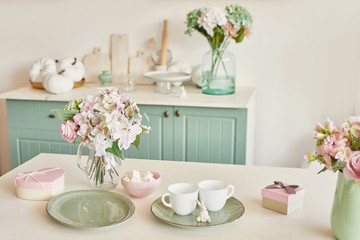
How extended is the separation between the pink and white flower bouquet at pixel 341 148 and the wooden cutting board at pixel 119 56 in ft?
7.91

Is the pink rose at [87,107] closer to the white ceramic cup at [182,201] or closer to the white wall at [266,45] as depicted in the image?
the white ceramic cup at [182,201]

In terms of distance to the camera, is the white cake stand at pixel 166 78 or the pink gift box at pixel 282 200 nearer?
the pink gift box at pixel 282 200

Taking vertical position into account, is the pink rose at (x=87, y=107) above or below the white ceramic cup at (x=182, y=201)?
above

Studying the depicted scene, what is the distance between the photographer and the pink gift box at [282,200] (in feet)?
5.40

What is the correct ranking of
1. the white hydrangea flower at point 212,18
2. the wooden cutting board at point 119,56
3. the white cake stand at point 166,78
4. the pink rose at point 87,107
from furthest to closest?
the wooden cutting board at point 119,56
the white cake stand at point 166,78
the white hydrangea flower at point 212,18
the pink rose at point 87,107

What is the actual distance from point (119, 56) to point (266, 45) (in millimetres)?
1055

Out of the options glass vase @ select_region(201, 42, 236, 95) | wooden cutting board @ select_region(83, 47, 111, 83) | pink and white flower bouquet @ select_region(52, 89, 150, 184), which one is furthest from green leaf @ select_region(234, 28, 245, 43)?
pink and white flower bouquet @ select_region(52, 89, 150, 184)

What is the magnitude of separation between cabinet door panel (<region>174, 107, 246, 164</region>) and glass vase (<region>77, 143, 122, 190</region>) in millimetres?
1259

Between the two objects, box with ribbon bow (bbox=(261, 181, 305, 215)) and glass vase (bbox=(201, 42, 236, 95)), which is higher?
glass vase (bbox=(201, 42, 236, 95))

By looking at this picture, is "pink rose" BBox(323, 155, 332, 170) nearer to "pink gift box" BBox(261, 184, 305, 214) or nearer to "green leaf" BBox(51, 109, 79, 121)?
"pink gift box" BBox(261, 184, 305, 214)

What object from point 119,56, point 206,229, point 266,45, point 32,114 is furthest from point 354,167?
point 119,56

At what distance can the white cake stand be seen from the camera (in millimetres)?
3244

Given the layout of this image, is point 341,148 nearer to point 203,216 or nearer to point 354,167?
point 354,167

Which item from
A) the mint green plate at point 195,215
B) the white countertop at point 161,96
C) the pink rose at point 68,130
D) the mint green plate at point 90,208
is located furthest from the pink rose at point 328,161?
the white countertop at point 161,96
